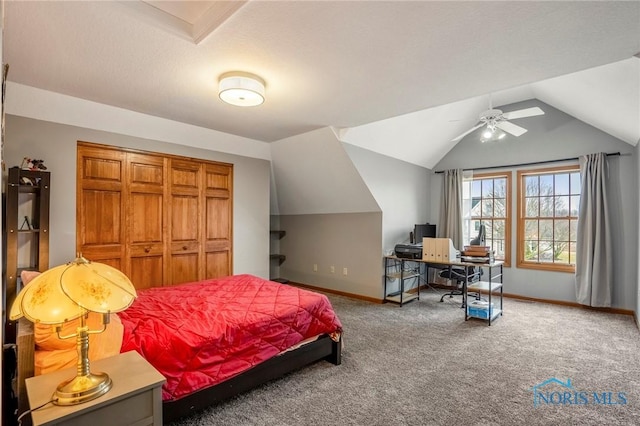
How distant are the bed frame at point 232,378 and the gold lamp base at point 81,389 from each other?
1.42 feet

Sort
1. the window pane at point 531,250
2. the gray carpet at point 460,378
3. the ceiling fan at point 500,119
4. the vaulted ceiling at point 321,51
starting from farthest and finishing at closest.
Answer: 1. the window pane at point 531,250
2. the ceiling fan at point 500,119
3. the gray carpet at point 460,378
4. the vaulted ceiling at point 321,51

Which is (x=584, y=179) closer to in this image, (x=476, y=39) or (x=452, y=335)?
(x=452, y=335)

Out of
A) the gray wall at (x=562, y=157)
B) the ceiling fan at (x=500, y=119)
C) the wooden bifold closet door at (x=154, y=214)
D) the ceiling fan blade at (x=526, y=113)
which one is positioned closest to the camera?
the wooden bifold closet door at (x=154, y=214)

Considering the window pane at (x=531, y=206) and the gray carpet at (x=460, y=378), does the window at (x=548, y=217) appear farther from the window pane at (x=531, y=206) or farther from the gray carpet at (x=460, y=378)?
the gray carpet at (x=460, y=378)

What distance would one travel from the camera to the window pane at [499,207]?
5473 millimetres

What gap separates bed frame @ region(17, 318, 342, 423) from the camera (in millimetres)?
1648

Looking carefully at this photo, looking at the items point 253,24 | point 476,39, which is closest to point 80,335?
point 253,24

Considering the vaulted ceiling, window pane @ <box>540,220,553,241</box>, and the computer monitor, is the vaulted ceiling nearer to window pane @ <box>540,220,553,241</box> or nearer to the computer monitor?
window pane @ <box>540,220,553,241</box>

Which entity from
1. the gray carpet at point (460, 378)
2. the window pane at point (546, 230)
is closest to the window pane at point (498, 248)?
the window pane at point (546, 230)

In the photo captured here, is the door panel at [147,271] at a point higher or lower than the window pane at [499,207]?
lower

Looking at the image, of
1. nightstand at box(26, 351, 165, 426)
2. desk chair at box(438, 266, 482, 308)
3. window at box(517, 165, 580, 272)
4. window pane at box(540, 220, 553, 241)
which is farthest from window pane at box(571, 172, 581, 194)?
nightstand at box(26, 351, 165, 426)

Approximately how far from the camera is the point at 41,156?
9.91ft

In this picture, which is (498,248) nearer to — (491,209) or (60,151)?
(491,209)

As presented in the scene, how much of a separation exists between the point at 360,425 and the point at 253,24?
257 centimetres
